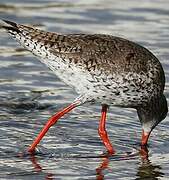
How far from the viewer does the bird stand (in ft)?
38.4

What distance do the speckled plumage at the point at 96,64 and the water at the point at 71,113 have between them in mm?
775

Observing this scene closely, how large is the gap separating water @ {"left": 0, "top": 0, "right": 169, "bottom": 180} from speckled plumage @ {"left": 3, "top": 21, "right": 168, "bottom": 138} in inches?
30.5

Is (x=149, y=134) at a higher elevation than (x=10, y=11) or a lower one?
lower

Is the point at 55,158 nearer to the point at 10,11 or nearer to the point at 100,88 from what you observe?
the point at 100,88

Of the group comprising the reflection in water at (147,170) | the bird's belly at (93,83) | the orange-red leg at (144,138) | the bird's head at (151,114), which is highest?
the bird's belly at (93,83)

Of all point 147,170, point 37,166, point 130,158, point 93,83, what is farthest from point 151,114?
point 37,166

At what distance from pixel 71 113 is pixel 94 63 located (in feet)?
6.41

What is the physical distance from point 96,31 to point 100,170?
6.60 metres

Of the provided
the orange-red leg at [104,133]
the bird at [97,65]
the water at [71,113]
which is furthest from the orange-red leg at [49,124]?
the orange-red leg at [104,133]

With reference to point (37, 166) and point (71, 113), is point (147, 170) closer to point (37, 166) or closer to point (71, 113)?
point (37, 166)

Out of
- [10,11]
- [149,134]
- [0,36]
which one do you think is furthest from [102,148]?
[10,11]

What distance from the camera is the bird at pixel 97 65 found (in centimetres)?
1172

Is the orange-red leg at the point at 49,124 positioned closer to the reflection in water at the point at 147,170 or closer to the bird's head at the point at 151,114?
the bird's head at the point at 151,114

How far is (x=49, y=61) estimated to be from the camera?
11.8 meters
